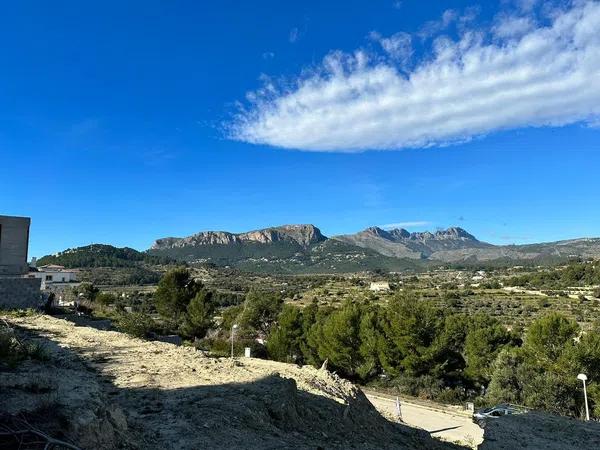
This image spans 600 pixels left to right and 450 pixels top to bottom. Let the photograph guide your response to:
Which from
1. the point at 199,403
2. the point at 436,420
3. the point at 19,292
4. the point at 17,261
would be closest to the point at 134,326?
the point at 19,292

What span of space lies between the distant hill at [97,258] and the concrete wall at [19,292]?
101973 mm

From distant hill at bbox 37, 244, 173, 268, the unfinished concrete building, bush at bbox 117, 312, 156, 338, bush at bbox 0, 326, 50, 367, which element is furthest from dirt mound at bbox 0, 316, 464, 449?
distant hill at bbox 37, 244, 173, 268

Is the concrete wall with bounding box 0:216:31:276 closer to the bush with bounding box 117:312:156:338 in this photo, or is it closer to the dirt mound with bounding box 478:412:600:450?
the bush with bounding box 117:312:156:338

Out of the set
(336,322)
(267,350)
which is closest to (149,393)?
(336,322)

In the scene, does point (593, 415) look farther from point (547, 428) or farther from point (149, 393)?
point (149, 393)

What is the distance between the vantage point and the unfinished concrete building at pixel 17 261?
950 inches

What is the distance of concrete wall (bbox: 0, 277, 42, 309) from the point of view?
2342 centimetres

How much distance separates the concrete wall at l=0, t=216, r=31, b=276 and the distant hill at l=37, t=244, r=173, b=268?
100 m

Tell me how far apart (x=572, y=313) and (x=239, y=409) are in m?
67.5

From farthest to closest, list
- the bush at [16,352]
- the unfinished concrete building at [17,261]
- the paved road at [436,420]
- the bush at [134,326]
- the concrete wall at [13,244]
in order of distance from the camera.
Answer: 1. the bush at [134,326]
2. the concrete wall at [13,244]
3. the unfinished concrete building at [17,261]
4. the paved road at [436,420]
5. the bush at [16,352]

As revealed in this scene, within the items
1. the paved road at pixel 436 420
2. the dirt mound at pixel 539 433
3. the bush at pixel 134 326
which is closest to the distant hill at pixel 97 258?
the bush at pixel 134 326

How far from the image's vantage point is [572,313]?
2520 inches

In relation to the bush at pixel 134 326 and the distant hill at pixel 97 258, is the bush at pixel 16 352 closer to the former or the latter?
the bush at pixel 134 326

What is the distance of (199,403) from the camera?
8477 mm
